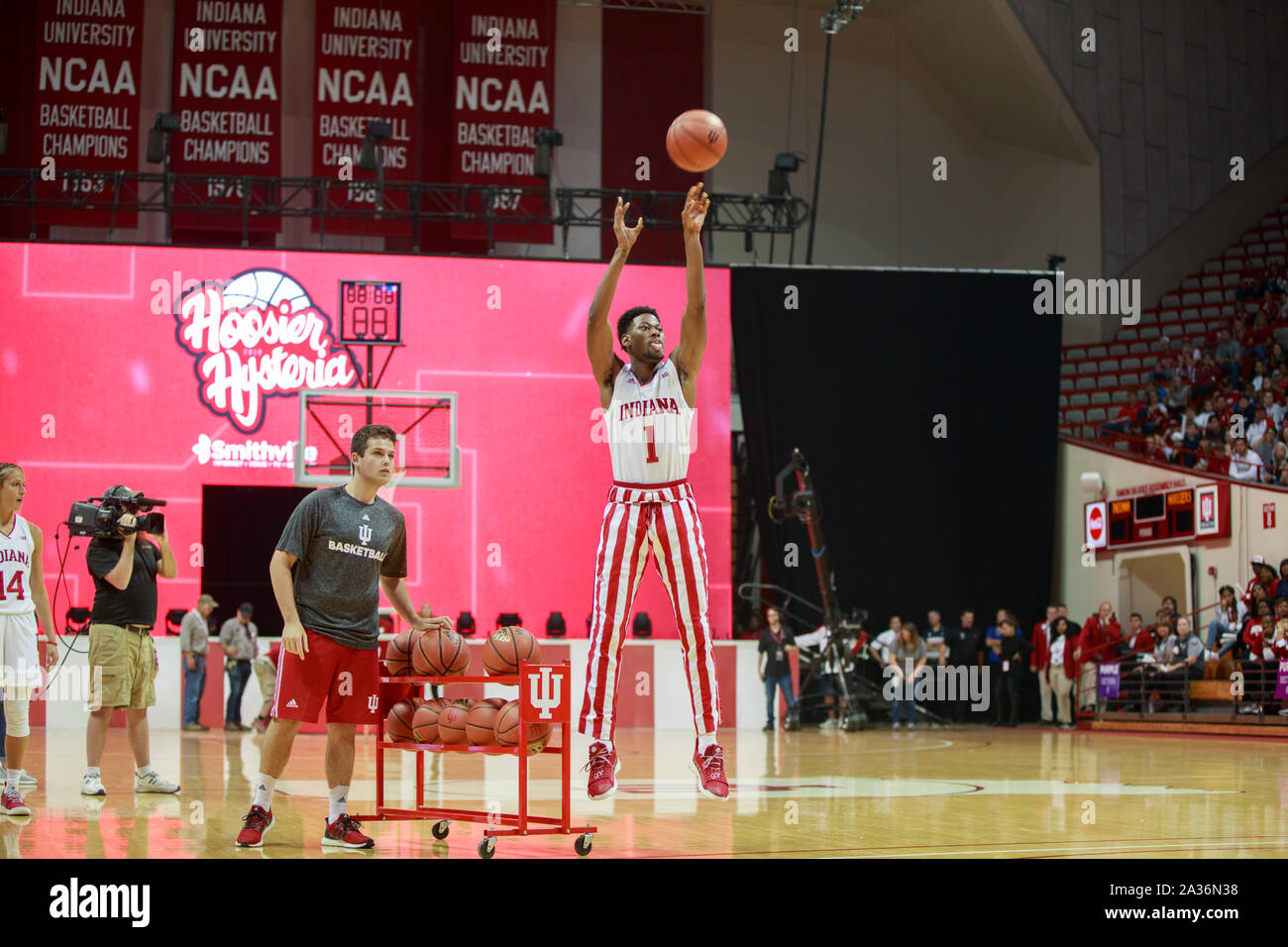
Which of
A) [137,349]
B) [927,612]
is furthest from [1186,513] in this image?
[137,349]

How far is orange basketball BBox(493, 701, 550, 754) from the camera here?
6.43 m

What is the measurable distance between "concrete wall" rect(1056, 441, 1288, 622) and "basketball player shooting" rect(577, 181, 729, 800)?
14402mm

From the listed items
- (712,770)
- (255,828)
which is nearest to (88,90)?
(255,828)

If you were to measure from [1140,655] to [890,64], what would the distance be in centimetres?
1359

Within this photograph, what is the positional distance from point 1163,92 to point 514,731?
25.1 meters

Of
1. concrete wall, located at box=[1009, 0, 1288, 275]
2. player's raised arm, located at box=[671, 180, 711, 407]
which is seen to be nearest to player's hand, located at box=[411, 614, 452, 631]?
player's raised arm, located at box=[671, 180, 711, 407]

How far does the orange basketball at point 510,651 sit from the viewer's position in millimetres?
6434

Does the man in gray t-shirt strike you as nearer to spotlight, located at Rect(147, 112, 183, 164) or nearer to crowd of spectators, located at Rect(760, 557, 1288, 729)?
spotlight, located at Rect(147, 112, 183, 164)

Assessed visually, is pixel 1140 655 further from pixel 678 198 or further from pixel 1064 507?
pixel 678 198

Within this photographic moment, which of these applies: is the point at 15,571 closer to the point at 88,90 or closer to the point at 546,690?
the point at 546,690

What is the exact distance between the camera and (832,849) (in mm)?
6184

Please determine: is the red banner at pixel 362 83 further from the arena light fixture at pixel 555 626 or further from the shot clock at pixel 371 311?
the arena light fixture at pixel 555 626

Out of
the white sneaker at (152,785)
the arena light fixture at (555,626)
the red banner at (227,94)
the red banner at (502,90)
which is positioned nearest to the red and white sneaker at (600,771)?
the white sneaker at (152,785)

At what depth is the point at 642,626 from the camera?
20734 millimetres
